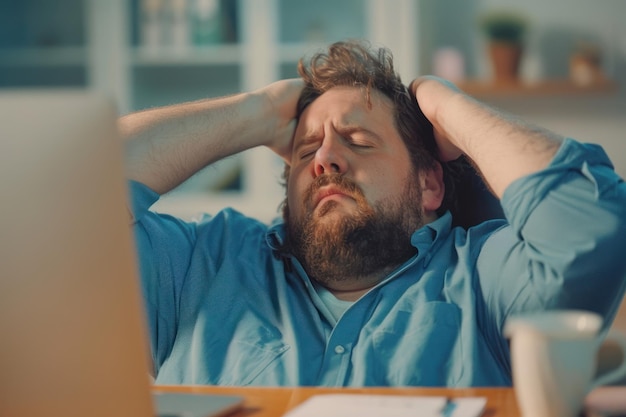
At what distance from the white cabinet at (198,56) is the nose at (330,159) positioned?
6.72 ft

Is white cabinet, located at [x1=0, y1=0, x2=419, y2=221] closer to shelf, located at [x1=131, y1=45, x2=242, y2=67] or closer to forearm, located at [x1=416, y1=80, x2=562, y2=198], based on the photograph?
shelf, located at [x1=131, y1=45, x2=242, y2=67]

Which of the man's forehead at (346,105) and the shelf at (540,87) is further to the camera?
the shelf at (540,87)

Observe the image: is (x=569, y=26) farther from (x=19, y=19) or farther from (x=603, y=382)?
(x=603, y=382)

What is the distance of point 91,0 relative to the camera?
3.82 metres

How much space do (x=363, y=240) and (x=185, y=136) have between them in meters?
0.41

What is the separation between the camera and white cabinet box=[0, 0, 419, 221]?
380 cm

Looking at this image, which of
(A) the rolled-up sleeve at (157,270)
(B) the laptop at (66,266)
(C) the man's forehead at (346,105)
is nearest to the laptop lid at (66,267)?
(B) the laptop at (66,266)

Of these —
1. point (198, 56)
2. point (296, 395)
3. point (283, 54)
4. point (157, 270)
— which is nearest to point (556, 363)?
point (296, 395)

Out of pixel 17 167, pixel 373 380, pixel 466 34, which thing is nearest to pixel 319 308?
pixel 373 380

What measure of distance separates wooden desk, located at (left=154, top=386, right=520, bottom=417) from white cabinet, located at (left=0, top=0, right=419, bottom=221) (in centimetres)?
266

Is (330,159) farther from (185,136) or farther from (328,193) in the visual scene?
(185,136)

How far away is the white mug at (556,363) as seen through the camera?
2.71 feet

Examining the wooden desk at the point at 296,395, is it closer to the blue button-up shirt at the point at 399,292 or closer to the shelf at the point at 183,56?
the blue button-up shirt at the point at 399,292

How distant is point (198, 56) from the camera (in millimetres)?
3865
